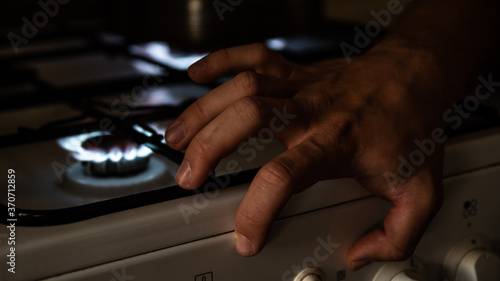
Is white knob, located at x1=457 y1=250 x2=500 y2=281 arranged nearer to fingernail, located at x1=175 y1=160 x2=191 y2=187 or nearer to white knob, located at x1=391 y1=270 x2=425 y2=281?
white knob, located at x1=391 y1=270 x2=425 y2=281

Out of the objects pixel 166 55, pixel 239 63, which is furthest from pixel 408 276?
pixel 166 55

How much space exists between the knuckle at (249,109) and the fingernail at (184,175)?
6cm

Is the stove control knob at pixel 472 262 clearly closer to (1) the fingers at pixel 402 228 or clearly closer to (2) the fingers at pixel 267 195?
(1) the fingers at pixel 402 228


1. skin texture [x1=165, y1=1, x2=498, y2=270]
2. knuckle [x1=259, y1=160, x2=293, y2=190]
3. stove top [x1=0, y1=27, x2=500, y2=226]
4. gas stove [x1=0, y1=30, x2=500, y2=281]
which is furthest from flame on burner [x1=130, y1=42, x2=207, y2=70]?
knuckle [x1=259, y1=160, x2=293, y2=190]

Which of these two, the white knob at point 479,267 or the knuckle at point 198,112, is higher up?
the knuckle at point 198,112

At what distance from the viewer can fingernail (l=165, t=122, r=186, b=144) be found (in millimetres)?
455

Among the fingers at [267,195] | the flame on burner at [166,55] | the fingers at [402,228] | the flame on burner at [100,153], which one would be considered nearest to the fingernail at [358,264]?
the fingers at [402,228]

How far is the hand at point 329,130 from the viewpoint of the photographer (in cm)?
41

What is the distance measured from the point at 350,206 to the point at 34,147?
31 cm

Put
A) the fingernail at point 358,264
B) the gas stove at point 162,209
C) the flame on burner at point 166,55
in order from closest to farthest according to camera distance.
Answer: the gas stove at point 162,209 → the fingernail at point 358,264 → the flame on burner at point 166,55

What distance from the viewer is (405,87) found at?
517 mm

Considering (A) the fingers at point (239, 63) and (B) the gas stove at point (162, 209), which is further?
(A) the fingers at point (239, 63)

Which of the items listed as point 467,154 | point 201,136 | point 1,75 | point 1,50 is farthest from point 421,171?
point 1,50

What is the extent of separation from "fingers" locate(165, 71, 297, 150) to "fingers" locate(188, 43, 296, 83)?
2.3 inches
